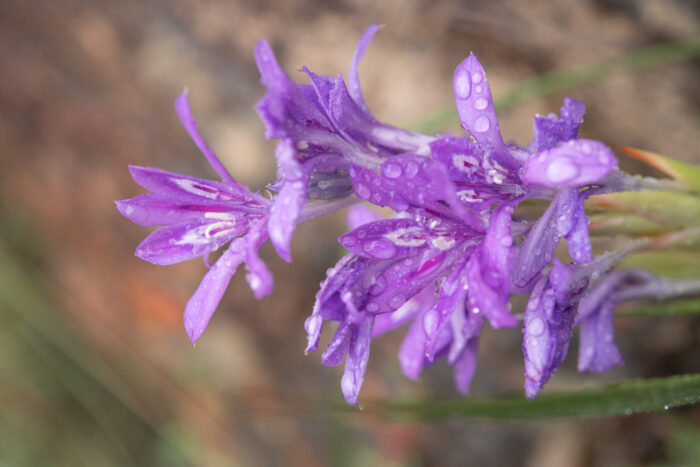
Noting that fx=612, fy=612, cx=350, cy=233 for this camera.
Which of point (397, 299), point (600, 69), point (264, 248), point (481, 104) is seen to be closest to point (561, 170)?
point (481, 104)

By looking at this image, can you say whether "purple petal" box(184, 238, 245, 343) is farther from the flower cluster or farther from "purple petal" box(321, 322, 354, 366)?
"purple petal" box(321, 322, 354, 366)

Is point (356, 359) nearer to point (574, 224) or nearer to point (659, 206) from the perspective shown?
point (574, 224)

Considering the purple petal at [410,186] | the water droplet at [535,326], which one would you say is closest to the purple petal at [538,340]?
the water droplet at [535,326]

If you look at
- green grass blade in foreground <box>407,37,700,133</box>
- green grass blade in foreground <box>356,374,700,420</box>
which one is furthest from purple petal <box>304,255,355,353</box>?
green grass blade in foreground <box>407,37,700,133</box>

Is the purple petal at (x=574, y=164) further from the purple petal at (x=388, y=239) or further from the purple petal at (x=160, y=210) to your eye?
the purple petal at (x=160, y=210)

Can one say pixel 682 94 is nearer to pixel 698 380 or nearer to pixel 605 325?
pixel 605 325

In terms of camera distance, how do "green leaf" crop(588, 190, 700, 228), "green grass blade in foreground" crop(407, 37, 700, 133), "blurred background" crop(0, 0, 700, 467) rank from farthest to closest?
1. "blurred background" crop(0, 0, 700, 467)
2. "green grass blade in foreground" crop(407, 37, 700, 133)
3. "green leaf" crop(588, 190, 700, 228)
